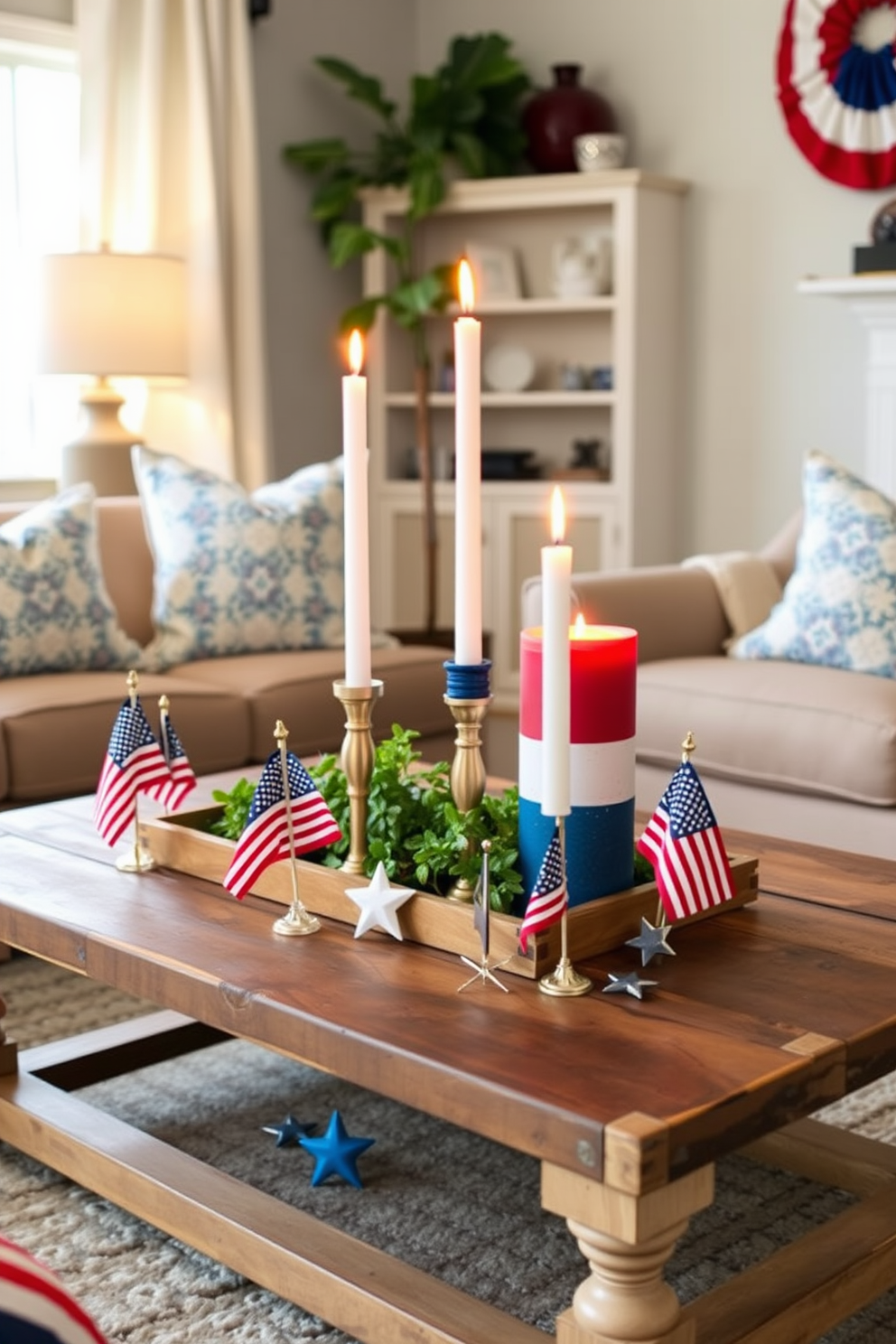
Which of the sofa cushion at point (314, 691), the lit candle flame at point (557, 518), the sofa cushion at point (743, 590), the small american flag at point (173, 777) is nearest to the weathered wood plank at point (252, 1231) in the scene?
the small american flag at point (173, 777)

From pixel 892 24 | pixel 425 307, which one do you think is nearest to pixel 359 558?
pixel 425 307

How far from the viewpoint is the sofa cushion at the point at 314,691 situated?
132 inches

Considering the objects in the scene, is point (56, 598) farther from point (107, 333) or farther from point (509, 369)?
point (509, 369)

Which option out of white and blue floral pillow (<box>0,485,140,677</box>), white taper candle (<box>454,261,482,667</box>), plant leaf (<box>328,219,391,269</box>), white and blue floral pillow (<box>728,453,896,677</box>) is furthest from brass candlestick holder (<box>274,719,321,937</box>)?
plant leaf (<box>328,219,391,269</box>)

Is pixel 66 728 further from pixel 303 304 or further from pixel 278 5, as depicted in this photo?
pixel 278 5

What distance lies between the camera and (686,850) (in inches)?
63.0

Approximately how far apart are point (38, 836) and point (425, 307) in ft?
10.7

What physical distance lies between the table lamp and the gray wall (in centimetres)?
94

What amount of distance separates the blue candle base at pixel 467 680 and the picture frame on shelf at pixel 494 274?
3.99m

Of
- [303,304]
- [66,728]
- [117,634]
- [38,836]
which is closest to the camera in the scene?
[38,836]

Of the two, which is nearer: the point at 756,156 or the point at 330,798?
the point at 330,798

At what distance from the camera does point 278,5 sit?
17.8 feet

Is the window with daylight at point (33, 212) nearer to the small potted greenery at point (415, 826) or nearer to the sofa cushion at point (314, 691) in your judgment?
the sofa cushion at point (314, 691)

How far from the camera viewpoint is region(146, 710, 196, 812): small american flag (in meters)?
2.04
